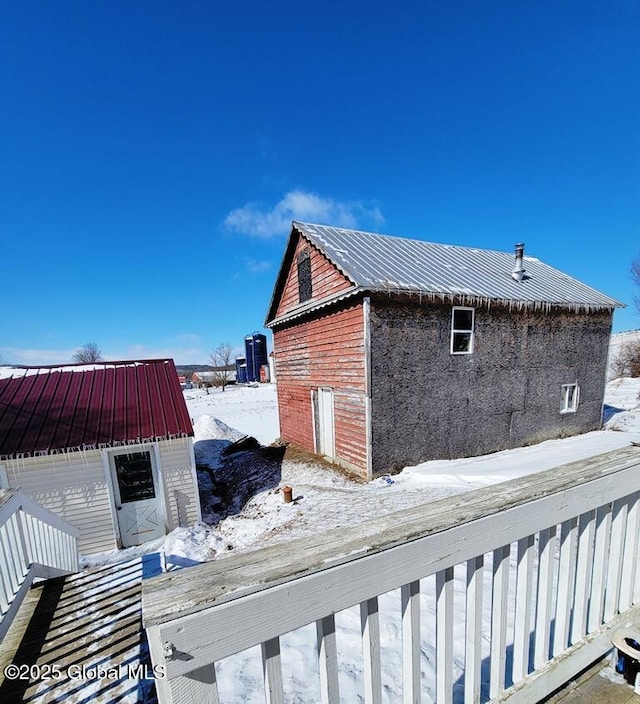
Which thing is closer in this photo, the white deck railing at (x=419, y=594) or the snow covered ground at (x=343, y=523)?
the white deck railing at (x=419, y=594)

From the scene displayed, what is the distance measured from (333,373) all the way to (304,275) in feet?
10.3

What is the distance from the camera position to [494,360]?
8.80 meters

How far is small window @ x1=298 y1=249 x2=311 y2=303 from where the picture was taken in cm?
966

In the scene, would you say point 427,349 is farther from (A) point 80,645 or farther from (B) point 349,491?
(A) point 80,645

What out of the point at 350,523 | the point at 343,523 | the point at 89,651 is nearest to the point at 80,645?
the point at 89,651

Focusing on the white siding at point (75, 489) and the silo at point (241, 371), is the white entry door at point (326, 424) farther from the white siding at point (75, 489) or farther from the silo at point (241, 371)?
the silo at point (241, 371)

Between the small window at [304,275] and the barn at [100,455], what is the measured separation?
452 centimetres

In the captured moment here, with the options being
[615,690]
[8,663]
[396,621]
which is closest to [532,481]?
[615,690]

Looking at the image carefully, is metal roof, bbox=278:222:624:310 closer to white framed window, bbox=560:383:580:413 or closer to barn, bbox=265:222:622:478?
barn, bbox=265:222:622:478

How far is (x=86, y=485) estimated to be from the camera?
7207 mm

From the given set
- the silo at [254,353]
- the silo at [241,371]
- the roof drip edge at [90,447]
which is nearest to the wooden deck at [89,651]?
the roof drip edge at [90,447]

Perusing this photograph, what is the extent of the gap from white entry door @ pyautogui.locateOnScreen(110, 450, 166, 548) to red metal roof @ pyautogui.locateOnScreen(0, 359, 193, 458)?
696mm

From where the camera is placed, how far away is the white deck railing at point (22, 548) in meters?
3.07

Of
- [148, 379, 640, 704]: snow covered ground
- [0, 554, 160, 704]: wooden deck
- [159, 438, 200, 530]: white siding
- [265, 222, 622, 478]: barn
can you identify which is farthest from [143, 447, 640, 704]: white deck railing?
[159, 438, 200, 530]: white siding
